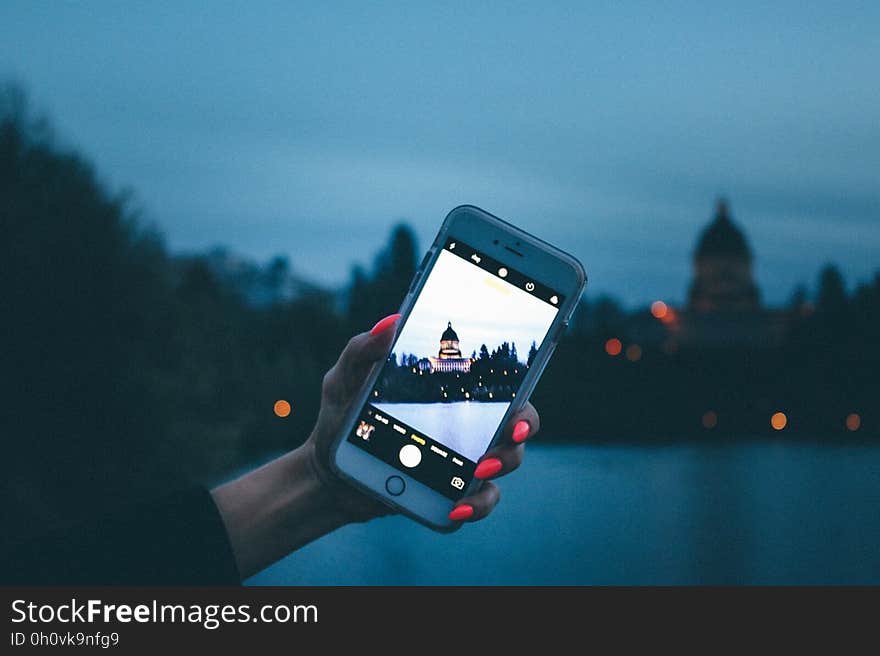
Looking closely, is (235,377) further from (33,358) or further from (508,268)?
(508,268)

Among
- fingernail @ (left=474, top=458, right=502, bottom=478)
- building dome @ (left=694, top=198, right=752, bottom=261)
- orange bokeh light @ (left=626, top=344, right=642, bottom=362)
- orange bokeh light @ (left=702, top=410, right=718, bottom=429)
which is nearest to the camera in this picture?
fingernail @ (left=474, top=458, right=502, bottom=478)

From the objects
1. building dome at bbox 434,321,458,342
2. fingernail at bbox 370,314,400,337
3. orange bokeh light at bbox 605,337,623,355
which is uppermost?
fingernail at bbox 370,314,400,337

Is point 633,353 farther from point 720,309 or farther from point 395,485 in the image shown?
point 720,309

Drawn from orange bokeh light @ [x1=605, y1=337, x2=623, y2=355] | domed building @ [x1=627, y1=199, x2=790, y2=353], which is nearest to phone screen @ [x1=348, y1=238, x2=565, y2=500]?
orange bokeh light @ [x1=605, y1=337, x2=623, y2=355]

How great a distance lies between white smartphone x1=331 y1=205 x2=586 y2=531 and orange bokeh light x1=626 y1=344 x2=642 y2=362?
39745mm

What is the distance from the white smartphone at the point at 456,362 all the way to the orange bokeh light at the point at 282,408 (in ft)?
97.5

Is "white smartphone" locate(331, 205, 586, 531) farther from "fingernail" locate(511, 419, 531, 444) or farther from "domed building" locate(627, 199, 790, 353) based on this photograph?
"domed building" locate(627, 199, 790, 353)

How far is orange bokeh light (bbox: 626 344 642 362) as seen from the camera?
42.0 meters

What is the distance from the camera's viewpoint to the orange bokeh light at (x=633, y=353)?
42006 millimetres

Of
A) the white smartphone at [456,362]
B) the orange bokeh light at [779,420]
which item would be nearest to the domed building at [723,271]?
the orange bokeh light at [779,420]

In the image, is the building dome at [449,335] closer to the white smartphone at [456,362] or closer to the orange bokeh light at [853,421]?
the white smartphone at [456,362]

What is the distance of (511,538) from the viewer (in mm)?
38406

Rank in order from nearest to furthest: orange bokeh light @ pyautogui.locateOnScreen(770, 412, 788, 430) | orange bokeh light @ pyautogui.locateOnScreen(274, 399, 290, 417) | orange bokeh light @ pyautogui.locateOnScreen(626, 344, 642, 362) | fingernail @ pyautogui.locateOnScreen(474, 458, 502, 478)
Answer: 1. fingernail @ pyautogui.locateOnScreen(474, 458, 502, 478)
2. orange bokeh light @ pyautogui.locateOnScreen(274, 399, 290, 417)
3. orange bokeh light @ pyautogui.locateOnScreen(626, 344, 642, 362)
4. orange bokeh light @ pyautogui.locateOnScreen(770, 412, 788, 430)

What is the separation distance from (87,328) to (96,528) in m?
21.0
